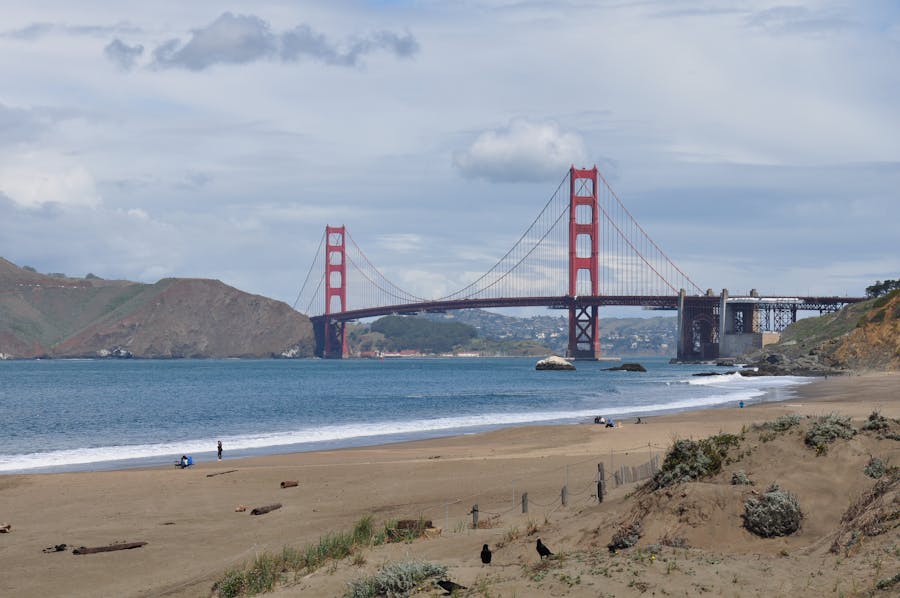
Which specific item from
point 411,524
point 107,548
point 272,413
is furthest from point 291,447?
point 411,524

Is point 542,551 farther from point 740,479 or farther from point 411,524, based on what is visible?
point 411,524

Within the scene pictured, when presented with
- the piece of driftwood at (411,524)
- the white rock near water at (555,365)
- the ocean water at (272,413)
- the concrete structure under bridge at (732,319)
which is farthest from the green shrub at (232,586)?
the concrete structure under bridge at (732,319)

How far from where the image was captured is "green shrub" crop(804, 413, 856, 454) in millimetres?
13805

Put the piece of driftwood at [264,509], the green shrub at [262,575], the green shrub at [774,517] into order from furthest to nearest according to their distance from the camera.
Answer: the piece of driftwood at [264,509], the green shrub at [774,517], the green shrub at [262,575]

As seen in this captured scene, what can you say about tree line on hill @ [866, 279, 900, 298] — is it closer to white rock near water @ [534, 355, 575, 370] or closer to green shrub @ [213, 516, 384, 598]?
white rock near water @ [534, 355, 575, 370]

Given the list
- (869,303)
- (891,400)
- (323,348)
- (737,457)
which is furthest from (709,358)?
(737,457)

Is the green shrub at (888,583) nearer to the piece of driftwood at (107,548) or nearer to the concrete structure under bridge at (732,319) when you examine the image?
the piece of driftwood at (107,548)

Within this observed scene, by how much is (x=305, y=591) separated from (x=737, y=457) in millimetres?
6450

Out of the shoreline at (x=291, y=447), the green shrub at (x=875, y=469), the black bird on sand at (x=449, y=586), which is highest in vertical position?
the green shrub at (x=875, y=469)

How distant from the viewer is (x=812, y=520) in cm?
1220

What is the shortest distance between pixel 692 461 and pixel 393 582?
5.46 metres

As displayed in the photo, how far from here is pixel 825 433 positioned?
46.0ft

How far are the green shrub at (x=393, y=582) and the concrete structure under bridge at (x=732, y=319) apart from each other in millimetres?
133524

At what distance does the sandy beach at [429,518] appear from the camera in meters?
10.1
